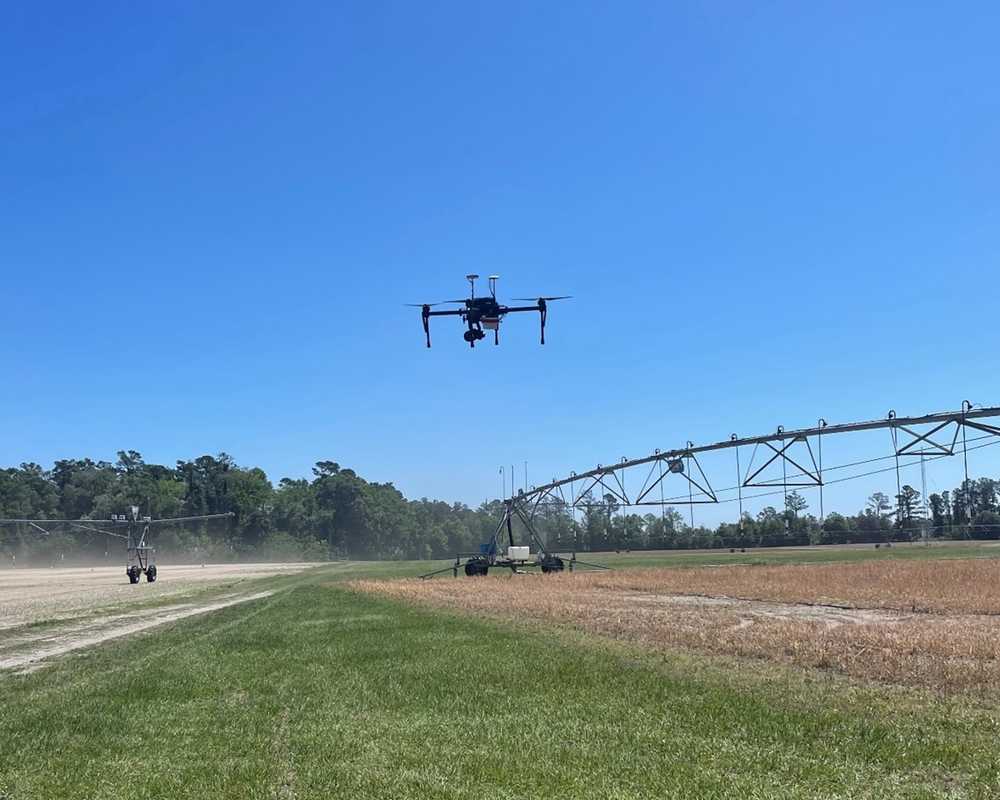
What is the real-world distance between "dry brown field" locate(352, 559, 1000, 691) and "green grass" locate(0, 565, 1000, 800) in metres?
1.87

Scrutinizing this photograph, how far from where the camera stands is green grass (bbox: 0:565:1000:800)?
973cm

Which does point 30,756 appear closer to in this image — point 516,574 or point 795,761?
point 795,761

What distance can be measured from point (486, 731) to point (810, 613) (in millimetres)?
21411

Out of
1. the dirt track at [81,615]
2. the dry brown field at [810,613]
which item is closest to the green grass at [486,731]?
the dry brown field at [810,613]

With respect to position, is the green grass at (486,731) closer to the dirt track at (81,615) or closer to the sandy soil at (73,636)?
the sandy soil at (73,636)

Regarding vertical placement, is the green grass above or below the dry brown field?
above

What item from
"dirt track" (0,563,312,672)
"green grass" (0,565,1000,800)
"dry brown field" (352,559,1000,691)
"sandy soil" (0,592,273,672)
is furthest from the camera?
"dirt track" (0,563,312,672)

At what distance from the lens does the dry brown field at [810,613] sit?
58.1 ft

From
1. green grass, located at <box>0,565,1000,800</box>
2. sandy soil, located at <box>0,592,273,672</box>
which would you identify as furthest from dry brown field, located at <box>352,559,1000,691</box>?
sandy soil, located at <box>0,592,273,672</box>

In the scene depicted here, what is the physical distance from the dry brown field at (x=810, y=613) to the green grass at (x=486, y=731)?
1.87 m

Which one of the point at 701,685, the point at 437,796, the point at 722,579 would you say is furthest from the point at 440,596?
the point at 437,796

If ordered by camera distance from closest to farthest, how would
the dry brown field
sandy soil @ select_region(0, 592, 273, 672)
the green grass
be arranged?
the green grass, the dry brown field, sandy soil @ select_region(0, 592, 273, 672)

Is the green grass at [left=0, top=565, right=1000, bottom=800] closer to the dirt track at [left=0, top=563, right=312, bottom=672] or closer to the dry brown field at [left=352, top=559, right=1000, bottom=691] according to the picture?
the dry brown field at [left=352, top=559, right=1000, bottom=691]

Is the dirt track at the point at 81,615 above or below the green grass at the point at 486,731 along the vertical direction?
below
